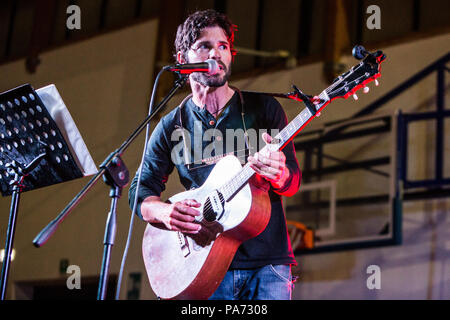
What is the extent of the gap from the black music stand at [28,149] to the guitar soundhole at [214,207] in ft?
1.97

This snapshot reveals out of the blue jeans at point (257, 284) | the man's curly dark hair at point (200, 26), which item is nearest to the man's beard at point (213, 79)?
the man's curly dark hair at point (200, 26)

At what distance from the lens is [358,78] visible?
100.0 inches

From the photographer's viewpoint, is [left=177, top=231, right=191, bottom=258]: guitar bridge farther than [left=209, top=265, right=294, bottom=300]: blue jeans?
Yes

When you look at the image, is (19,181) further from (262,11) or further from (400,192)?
(262,11)

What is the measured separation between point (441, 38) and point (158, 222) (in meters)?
5.25

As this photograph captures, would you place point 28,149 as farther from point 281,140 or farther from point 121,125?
point 121,125

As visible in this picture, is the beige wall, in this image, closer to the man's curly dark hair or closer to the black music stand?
the man's curly dark hair

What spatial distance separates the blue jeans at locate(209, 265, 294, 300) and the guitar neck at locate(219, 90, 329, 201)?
1.18 ft

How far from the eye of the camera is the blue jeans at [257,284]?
241cm

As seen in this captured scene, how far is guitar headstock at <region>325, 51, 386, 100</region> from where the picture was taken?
2514 millimetres

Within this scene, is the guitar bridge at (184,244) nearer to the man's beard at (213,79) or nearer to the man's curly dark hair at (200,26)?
the man's beard at (213,79)

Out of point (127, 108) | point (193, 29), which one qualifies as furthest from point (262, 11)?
point (193, 29)

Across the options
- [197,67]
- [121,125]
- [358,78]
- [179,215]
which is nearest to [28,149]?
[179,215]

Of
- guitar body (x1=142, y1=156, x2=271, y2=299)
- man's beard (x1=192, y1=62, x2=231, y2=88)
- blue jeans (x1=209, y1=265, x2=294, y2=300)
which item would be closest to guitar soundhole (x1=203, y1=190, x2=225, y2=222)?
guitar body (x1=142, y1=156, x2=271, y2=299)
